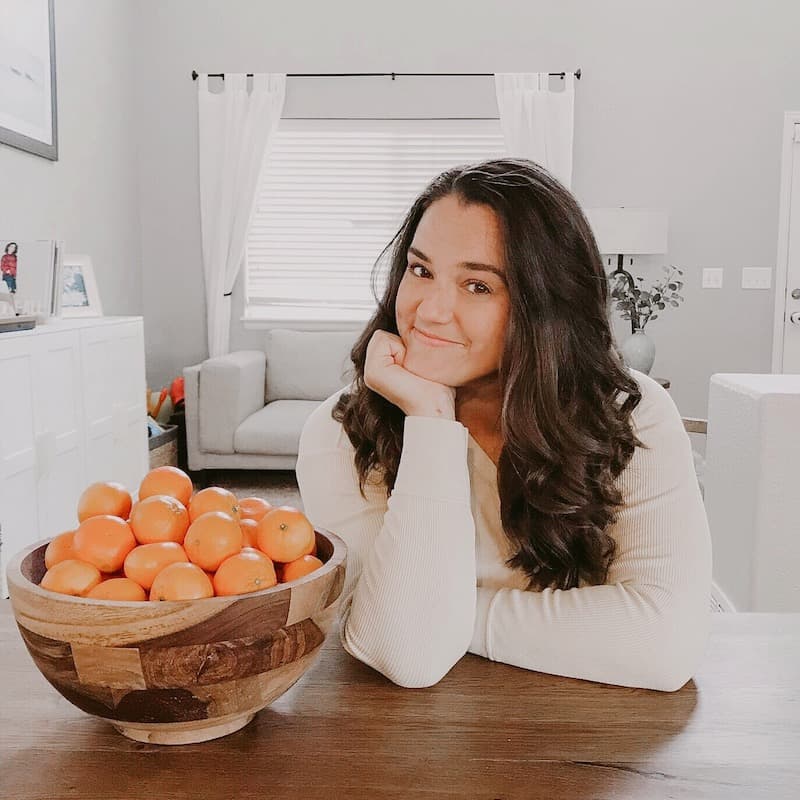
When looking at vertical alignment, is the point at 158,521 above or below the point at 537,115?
below

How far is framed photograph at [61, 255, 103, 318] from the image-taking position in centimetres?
416

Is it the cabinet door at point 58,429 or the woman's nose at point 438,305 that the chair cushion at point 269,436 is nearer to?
the cabinet door at point 58,429

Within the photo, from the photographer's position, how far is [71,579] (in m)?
0.74

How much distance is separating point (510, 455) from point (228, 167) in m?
4.53

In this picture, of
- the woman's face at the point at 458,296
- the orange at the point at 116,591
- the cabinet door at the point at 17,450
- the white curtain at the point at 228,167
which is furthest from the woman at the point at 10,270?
the orange at the point at 116,591

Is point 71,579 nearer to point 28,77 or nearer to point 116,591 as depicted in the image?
point 116,591

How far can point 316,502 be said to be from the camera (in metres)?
1.22

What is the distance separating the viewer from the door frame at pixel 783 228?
5.27 m

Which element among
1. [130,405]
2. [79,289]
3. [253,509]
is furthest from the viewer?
[79,289]

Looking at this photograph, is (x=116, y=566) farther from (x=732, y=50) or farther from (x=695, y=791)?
(x=732, y=50)

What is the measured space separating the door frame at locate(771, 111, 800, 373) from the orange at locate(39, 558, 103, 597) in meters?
5.25

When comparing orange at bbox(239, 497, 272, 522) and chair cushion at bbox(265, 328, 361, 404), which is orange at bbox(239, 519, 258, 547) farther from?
chair cushion at bbox(265, 328, 361, 404)

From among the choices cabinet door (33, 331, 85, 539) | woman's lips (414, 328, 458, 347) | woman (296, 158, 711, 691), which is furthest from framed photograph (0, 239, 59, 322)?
woman's lips (414, 328, 458, 347)

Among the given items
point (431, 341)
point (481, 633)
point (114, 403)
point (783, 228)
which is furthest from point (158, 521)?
point (783, 228)
